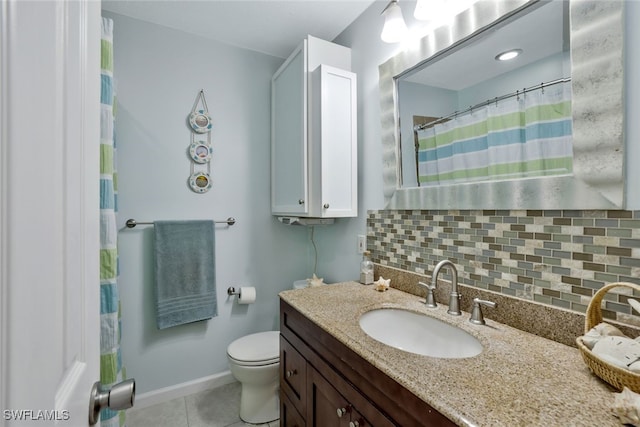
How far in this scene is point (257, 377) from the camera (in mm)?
1638

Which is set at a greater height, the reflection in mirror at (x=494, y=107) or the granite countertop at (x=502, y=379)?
the reflection in mirror at (x=494, y=107)

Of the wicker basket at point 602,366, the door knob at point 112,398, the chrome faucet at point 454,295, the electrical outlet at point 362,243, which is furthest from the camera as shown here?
the electrical outlet at point 362,243

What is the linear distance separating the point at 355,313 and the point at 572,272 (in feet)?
2.35

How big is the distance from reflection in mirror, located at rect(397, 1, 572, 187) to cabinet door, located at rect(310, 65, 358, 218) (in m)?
0.35

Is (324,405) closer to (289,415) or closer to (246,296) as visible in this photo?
(289,415)

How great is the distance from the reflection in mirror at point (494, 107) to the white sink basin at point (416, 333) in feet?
1.94

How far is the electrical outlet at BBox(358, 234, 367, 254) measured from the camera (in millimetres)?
1727

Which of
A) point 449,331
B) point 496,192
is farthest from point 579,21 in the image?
point 449,331

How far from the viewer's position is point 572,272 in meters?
0.87

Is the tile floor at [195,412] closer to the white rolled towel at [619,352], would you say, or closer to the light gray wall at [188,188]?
the light gray wall at [188,188]

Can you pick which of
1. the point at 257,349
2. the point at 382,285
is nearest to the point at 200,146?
the point at 257,349

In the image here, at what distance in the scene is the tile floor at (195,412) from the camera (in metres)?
1.69

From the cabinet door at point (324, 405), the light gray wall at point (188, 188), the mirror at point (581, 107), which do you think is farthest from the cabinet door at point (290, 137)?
the cabinet door at point (324, 405)

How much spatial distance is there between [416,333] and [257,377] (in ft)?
3.25
